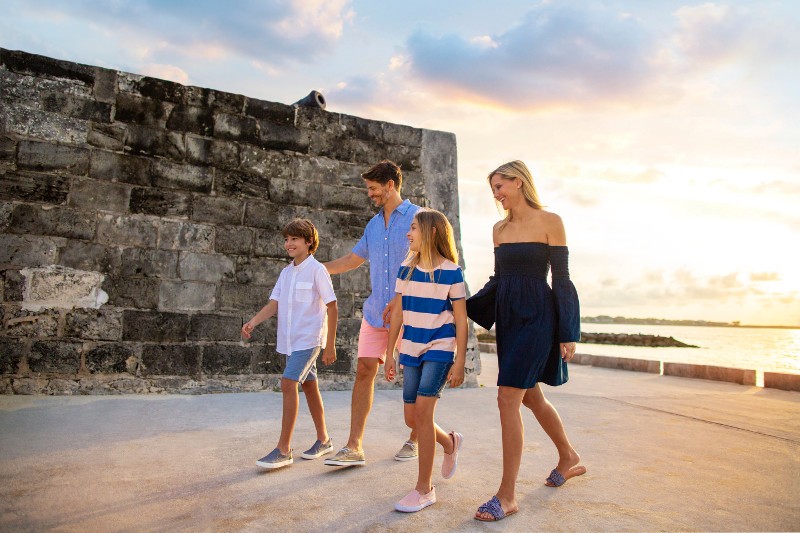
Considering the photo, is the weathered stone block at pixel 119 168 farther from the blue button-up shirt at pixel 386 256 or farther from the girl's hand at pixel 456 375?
the girl's hand at pixel 456 375

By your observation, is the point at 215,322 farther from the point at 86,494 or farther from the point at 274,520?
the point at 274,520

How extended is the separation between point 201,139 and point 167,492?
3.84 metres

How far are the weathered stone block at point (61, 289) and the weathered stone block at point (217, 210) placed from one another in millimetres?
1016

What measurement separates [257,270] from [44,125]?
7.20 feet

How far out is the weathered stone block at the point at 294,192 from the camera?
6.11 meters

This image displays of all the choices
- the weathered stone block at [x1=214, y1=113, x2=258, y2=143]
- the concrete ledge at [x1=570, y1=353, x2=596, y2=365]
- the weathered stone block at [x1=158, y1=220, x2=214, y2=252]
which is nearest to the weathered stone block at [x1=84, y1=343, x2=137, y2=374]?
the weathered stone block at [x1=158, y1=220, x2=214, y2=252]

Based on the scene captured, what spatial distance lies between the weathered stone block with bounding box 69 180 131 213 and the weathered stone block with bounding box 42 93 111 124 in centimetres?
58

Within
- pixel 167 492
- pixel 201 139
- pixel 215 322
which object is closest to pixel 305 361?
pixel 167 492

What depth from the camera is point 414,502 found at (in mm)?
2660

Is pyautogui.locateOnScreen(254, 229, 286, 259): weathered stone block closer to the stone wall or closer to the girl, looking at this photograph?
the stone wall

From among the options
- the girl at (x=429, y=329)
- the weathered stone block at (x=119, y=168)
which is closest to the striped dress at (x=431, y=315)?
the girl at (x=429, y=329)

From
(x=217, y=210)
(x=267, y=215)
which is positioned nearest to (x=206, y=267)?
(x=217, y=210)

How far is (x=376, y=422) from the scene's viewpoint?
183 inches

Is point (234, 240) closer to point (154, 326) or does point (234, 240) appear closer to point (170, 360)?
point (154, 326)
